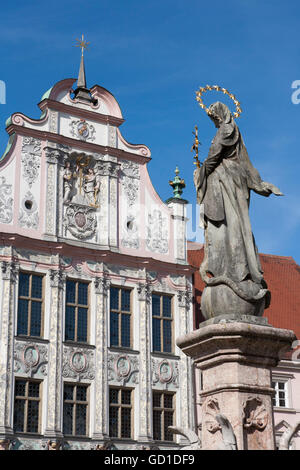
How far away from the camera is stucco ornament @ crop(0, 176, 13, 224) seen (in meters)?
23.5

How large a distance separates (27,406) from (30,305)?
3.02 metres

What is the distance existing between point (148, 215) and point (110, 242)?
6.59ft

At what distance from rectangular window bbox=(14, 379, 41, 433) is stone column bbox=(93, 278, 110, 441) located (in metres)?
1.85

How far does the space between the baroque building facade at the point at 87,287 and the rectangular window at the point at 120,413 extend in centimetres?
3

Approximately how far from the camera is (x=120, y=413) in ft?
76.9

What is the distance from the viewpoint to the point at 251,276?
25.1 ft

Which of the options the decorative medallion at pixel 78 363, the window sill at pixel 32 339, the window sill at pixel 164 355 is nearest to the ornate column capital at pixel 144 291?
the window sill at pixel 164 355

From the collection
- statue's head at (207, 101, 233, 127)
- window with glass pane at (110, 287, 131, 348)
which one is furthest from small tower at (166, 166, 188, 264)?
statue's head at (207, 101, 233, 127)

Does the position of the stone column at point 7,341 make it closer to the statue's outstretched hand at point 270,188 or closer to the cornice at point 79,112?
the cornice at point 79,112

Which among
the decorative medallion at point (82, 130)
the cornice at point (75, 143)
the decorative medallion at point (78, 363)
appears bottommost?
the decorative medallion at point (78, 363)

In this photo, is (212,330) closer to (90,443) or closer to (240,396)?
(240,396)

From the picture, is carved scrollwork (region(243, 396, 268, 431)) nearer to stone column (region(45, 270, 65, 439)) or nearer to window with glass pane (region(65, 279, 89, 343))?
stone column (region(45, 270, 65, 439))

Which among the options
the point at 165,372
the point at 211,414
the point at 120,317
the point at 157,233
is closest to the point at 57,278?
the point at 120,317

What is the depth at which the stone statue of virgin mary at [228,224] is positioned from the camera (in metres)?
7.53
